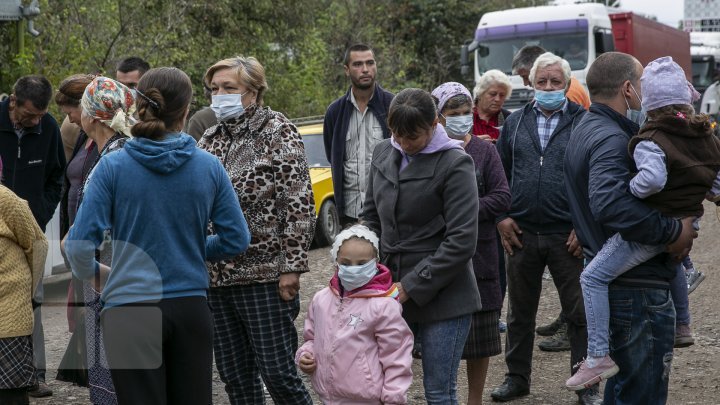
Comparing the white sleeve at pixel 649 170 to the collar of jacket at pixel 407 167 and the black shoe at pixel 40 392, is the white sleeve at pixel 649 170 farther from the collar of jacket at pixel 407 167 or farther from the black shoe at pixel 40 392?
the black shoe at pixel 40 392

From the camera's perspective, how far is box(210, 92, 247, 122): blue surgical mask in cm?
505

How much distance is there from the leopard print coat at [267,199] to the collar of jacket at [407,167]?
402mm

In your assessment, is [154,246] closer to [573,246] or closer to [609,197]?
[609,197]

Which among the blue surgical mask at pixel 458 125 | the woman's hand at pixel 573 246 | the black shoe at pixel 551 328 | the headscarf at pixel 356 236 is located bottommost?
the black shoe at pixel 551 328

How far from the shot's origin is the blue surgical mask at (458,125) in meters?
6.10

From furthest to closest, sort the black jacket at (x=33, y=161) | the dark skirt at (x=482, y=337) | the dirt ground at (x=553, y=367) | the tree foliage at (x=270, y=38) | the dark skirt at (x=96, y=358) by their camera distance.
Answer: the tree foliage at (x=270, y=38) < the black jacket at (x=33, y=161) < the dirt ground at (x=553, y=367) < the dark skirt at (x=482, y=337) < the dark skirt at (x=96, y=358)

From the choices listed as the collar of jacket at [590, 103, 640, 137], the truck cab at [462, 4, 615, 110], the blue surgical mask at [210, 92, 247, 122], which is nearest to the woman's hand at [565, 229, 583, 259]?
the collar of jacket at [590, 103, 640, 137]

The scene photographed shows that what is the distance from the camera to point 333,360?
457 cm

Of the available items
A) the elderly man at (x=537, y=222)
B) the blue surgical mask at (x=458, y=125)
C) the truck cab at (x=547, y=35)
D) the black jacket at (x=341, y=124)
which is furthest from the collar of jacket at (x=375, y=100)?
the truck cab at (x=547, y=35)

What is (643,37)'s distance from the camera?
2655cm

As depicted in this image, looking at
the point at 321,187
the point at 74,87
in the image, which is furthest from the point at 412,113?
the point at 321,187

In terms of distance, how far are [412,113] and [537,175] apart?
199 cm

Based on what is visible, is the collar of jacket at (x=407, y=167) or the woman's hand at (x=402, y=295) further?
the collar of jacket at (x=407, y=167)

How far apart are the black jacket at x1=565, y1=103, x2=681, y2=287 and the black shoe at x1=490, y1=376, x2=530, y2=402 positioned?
2.01m
